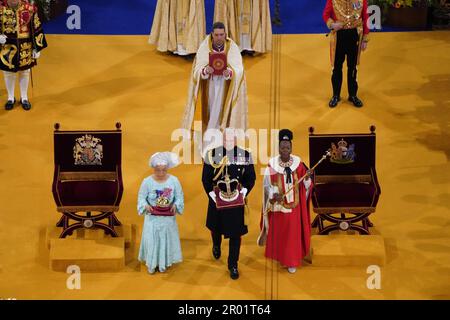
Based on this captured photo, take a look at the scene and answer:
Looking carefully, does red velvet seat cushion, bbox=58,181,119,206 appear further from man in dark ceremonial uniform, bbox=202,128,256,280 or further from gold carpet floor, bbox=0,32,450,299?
man in dark ceremonial uniform, bbox=202,128,256,280

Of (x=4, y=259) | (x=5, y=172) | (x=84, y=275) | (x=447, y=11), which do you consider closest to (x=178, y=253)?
(x=84, y=275)

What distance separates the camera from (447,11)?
763 inches

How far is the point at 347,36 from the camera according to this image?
16625 mm

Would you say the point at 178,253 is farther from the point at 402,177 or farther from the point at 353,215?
the point at 402,177

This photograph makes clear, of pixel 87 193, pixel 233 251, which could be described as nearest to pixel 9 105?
pixel 87 193

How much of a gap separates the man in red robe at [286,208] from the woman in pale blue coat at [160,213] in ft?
3.06

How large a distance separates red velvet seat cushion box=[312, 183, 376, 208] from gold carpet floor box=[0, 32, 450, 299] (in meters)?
0.64

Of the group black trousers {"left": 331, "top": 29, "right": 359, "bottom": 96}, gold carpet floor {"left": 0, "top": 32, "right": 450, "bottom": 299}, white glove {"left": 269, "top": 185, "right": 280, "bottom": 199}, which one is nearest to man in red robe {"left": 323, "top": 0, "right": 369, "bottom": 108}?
black trousers {"left": 331, "top": 29, "right": 359, "bottom": 96}

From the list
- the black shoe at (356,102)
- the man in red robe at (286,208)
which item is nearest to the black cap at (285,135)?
the man in red robe at (286,208)

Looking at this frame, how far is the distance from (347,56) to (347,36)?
278 millimetres

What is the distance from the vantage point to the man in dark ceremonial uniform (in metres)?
13.0

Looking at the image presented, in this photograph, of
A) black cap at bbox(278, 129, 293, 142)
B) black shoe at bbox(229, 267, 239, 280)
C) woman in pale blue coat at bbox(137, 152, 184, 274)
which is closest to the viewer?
black cap at bbox(278, 129, 293, 142)

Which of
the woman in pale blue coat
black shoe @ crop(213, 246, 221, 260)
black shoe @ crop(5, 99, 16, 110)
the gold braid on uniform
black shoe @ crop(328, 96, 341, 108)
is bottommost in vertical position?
black shoe @ crop(213, 246, 221, 260)

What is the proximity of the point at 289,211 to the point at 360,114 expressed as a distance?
13.0 ft
